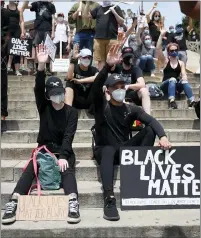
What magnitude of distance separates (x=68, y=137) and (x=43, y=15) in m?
5.13

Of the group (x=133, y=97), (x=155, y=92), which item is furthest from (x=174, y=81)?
(x=133, y=97)

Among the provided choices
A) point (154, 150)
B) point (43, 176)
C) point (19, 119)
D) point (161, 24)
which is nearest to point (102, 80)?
point (154, 150)

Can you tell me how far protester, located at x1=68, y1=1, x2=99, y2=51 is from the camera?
8383 mm

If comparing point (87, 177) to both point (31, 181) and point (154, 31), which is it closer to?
point (31, 181)

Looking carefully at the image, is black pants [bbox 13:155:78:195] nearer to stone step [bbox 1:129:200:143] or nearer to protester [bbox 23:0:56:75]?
stone step [bbox 1:129:200:143]

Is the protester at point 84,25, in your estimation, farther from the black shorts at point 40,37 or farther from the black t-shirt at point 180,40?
the black t-shirt at point 180,40

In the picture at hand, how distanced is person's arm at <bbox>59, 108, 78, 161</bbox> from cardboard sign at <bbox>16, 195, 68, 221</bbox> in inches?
21.8

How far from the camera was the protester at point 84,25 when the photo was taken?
838cm

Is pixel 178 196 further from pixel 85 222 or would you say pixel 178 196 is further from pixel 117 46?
pixel 117 46

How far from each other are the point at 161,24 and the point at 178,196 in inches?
342

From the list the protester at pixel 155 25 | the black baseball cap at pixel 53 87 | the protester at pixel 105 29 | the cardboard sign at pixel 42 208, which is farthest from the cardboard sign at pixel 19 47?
the protester at pixel 155 25

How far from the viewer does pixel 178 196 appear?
14.8ft

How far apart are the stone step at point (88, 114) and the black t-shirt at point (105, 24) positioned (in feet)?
6.06

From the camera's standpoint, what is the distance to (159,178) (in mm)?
4508
